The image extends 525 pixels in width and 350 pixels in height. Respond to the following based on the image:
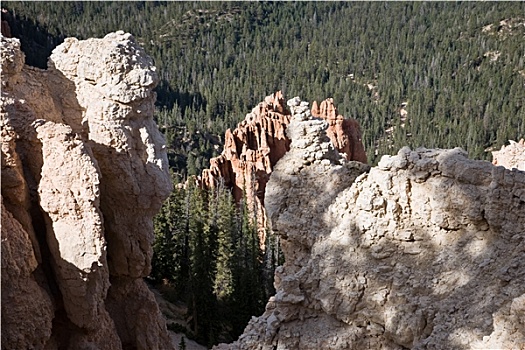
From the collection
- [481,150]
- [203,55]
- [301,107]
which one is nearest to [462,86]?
[481,150]

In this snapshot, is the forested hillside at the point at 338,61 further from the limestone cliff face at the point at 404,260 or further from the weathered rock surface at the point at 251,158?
the limestone cliff face at the point at 404,260

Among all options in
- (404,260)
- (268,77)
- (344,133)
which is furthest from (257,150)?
(268,77)

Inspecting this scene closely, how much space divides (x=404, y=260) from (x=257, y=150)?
2908cm

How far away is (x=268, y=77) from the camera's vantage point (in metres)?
90.0

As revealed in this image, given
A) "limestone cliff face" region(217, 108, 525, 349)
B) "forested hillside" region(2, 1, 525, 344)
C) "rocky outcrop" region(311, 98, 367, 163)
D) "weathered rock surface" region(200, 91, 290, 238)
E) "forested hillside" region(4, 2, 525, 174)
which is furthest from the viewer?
"forested hillside" region(4, 2, 525, 174)

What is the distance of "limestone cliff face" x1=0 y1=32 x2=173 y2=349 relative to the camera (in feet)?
22.2

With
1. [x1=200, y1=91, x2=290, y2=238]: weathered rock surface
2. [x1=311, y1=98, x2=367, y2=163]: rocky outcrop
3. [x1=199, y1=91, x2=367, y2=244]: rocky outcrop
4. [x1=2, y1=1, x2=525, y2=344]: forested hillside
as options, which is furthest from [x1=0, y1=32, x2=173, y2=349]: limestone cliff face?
[x1=311, y1=98, x2=367, y2=163]: rocky outcrop

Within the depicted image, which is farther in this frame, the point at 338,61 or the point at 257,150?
the point at 338,61

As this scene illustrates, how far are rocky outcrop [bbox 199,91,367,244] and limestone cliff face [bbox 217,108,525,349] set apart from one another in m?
26.2

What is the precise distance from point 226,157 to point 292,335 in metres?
29.7

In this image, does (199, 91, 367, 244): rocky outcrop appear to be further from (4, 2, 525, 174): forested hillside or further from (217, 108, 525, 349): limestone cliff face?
(217, 108, 525, 349): limestone cliff face

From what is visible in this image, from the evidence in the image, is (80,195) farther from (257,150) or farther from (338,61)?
(338,61)

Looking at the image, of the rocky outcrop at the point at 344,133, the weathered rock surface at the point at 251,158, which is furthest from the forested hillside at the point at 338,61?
the rocky outcrop at the point at 344,133

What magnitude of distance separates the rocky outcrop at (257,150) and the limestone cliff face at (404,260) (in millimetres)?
26218
